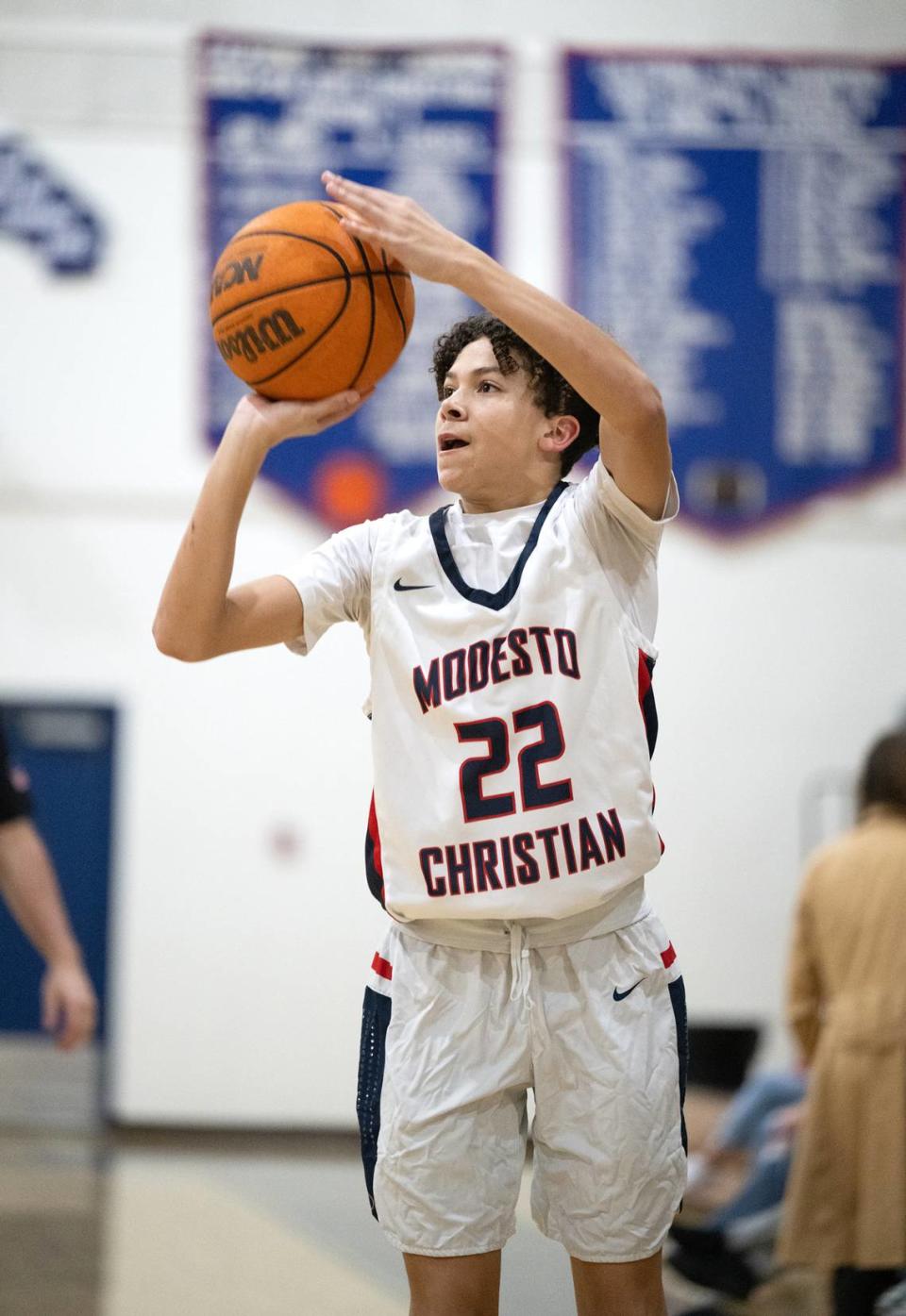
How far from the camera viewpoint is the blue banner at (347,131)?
24.3 feet

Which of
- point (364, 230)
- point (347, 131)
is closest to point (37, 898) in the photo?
point (364, 230)

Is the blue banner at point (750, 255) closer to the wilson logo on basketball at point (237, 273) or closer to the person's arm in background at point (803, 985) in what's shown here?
the person's arm in background at point (803, 985)

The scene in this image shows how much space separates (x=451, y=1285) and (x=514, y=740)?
0.82 meters

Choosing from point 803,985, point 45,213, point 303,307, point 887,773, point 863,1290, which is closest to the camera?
point 303,307

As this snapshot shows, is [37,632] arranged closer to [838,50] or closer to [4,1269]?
[4,1269]

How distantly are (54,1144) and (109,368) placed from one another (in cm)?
384

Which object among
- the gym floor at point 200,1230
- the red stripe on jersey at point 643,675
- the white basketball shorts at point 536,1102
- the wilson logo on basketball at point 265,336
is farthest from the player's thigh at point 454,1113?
the gym floor at point 200,1230

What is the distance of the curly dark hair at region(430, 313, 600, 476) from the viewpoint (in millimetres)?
2467

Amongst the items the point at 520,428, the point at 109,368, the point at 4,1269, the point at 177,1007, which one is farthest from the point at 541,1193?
the point at 109,368

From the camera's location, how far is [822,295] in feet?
24.7

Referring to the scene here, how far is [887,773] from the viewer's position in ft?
13.5

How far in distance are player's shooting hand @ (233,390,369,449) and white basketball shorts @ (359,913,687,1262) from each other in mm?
841

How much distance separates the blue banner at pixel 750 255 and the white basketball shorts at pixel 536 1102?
5.48 meters

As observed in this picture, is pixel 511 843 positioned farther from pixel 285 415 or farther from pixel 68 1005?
pixel 68 1005
